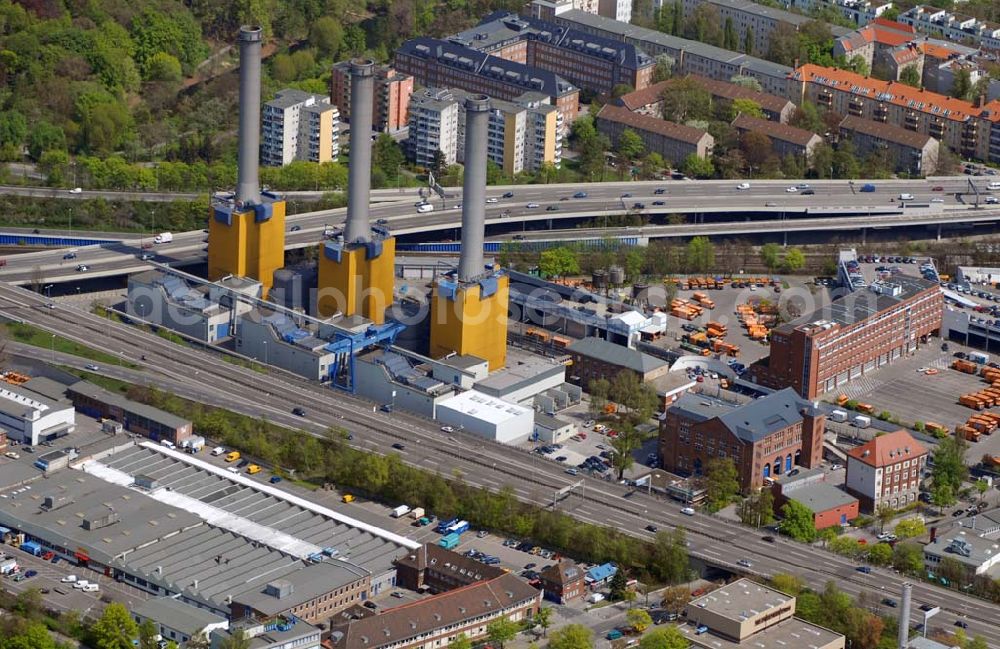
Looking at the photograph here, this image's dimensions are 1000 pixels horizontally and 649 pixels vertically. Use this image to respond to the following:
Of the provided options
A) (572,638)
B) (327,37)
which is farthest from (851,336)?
(327,37)

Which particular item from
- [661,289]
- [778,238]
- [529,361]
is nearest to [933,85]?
[778,238]

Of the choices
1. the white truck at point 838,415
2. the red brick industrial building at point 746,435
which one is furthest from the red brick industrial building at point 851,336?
the red brick industrial building at point 746,435

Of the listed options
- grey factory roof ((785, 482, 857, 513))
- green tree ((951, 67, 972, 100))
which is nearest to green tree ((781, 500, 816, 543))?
grey factory roof ((785, 482, 857, 513))

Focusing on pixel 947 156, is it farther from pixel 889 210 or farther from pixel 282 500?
pixel 282 500

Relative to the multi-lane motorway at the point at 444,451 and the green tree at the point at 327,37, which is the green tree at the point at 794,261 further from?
the green tree at the point at 327,37

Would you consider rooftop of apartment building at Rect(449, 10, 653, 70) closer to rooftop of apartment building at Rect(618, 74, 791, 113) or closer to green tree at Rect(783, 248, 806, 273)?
rooftop of apartment building at Rect(618, 74, 791, 113)

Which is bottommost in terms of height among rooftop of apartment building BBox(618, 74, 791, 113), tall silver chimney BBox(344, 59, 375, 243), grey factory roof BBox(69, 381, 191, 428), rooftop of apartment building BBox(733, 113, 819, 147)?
grey factory roof BBox(69, 381, 191, 428)
